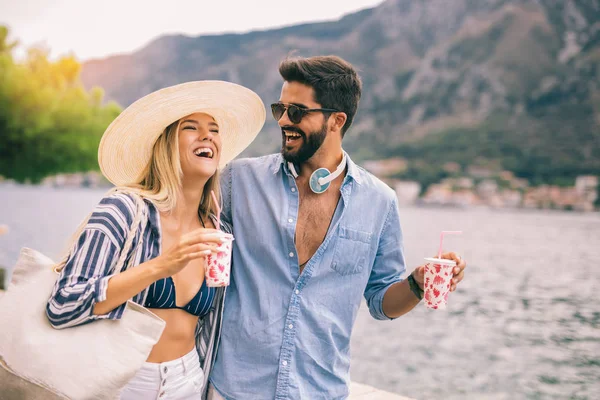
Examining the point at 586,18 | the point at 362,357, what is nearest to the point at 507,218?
the point at 586,18

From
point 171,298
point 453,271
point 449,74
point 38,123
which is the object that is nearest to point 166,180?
point 171,298

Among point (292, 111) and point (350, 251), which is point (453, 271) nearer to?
point (350, 251)

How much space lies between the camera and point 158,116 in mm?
2275

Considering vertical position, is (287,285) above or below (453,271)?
below

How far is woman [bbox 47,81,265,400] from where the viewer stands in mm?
1783

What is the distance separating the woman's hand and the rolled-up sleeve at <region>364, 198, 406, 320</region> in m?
1.04

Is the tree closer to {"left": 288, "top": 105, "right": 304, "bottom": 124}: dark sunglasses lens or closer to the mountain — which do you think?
{"left": 288, "top": 105, "right": 304, "bottom": 124}: dark sunglasses lens

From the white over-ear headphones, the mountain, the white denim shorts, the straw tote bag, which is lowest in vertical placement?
the white denim shorts

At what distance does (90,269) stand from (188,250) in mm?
353

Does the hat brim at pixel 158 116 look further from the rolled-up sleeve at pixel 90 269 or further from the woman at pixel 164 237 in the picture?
the rolled-up sleeve at pixel 90 269

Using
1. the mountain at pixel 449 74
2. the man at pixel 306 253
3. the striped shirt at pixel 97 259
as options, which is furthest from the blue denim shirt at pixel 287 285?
the mountain at pixel 449 74

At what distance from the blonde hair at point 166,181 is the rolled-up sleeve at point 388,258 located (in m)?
0.77

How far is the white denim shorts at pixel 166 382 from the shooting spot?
6.73 ft

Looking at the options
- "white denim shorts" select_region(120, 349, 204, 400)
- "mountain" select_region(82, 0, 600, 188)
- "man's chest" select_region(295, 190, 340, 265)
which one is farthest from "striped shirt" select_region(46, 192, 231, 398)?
"mountain" select_region(82, 0, 600, 188)
